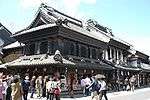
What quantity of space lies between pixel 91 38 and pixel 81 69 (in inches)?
160

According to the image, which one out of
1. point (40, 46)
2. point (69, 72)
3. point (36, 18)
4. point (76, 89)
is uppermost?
point (36, 18)

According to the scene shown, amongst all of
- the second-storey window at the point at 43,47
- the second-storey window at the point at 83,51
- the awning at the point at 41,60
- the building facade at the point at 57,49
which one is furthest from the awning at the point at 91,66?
the second-storey window at the point at 43,47

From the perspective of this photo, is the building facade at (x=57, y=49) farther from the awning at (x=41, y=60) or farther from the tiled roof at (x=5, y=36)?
the tiled roof at (x=5, y=36)

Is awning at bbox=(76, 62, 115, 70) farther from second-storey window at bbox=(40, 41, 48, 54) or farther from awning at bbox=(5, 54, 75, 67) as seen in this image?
second-storey window at bbox=(40, 41, 48, 54)

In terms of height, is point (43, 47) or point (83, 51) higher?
point (43, 47)

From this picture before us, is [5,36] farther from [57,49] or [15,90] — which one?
[15,90]

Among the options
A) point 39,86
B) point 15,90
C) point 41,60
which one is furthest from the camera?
point 41,60

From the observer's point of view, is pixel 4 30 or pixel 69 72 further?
pixel 4 30

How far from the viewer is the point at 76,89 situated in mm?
26047

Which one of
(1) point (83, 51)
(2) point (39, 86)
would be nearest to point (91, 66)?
(1) point (83, 51)

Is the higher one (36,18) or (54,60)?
(36,18)

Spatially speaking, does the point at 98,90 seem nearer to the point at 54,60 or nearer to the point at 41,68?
the point at 54,60

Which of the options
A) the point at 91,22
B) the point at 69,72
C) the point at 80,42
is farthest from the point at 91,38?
the point at 91,22

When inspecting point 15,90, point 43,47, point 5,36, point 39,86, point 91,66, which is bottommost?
point 39,86
